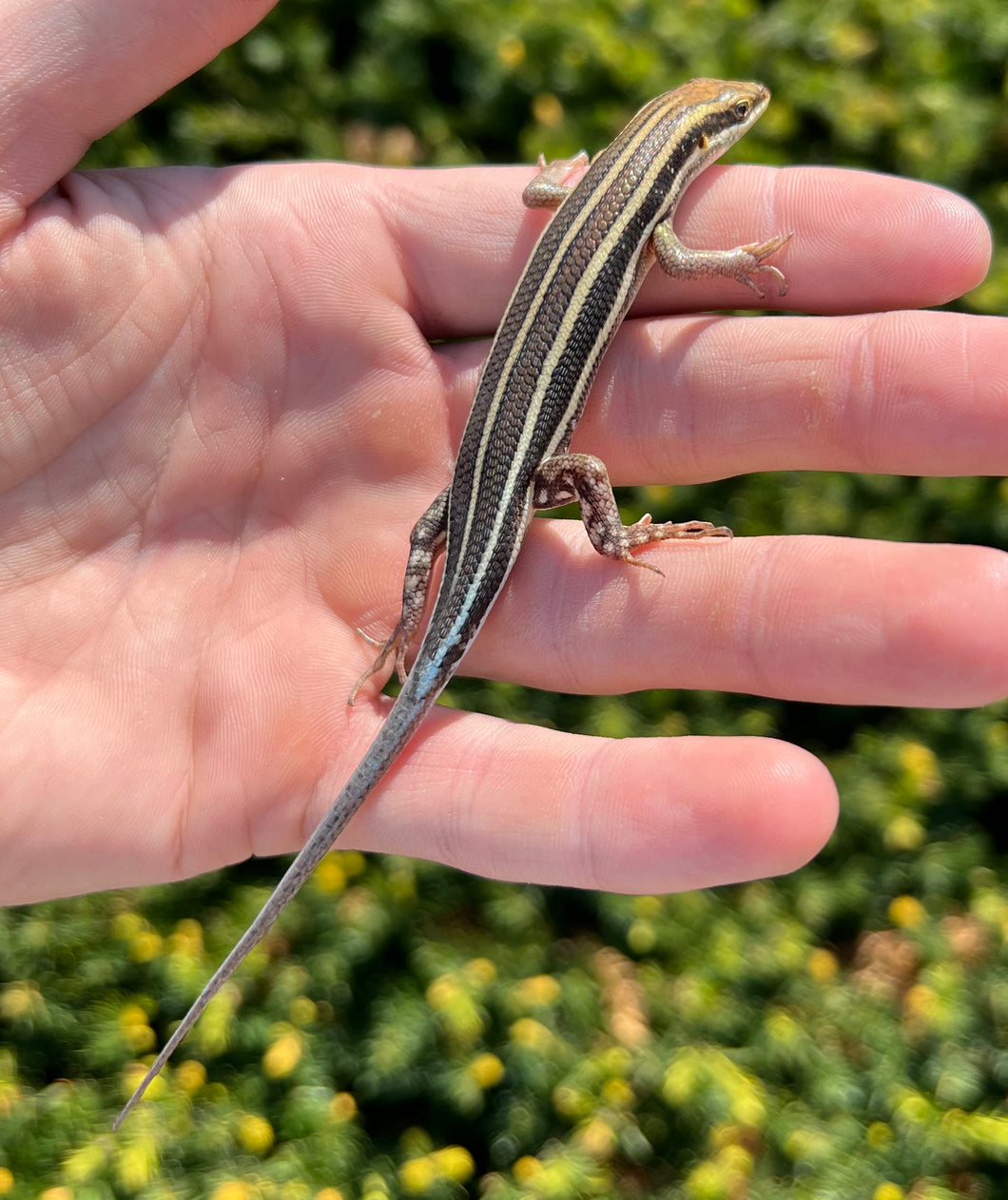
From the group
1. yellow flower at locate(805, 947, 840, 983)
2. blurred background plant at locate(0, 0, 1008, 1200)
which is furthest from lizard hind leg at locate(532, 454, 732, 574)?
yellow flower at locate(805, 947, 840, 983)

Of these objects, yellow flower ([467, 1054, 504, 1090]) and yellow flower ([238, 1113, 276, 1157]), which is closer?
yellow flower ([238, 1113, 276, 1157])

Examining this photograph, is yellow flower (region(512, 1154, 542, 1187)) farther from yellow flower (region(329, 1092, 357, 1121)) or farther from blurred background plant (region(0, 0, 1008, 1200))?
yellow flower (region(329, 1092, 357, 1121))

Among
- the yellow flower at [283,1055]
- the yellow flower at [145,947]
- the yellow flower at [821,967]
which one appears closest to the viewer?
the yellow flower at [283,1055]

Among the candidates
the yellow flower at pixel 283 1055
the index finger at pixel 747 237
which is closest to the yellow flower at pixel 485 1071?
the yellow flower at pixel 283 1055

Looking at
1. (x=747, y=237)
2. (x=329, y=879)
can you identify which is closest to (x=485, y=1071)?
(x=329, y=879)

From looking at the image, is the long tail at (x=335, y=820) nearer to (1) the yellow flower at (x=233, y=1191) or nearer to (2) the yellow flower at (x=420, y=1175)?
(1) the yellow flower at (x=233, y=1191)

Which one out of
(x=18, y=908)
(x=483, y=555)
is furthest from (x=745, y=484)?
(x=18, y=908)
